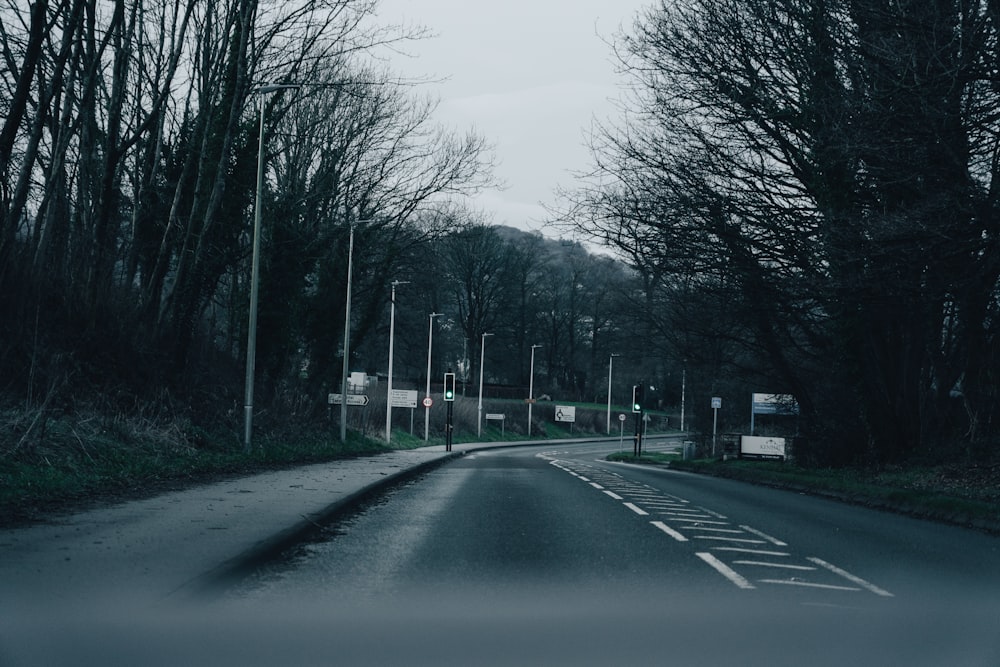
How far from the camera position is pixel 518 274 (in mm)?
85375

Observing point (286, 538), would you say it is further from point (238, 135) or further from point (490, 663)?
point (238, 135)

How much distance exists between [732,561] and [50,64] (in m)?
18.7

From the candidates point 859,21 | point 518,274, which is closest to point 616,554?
point 859,21

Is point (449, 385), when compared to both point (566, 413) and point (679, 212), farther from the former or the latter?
point (566, 413)

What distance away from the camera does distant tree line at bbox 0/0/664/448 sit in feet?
60.7

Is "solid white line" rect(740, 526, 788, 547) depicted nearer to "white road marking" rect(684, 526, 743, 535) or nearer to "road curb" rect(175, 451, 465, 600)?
"white road marking" rect(684, 526, 743, 535)

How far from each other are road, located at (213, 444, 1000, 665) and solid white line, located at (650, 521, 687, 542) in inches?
2.6

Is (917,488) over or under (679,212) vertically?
under

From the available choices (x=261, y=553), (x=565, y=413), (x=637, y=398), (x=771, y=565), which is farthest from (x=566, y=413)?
(x=261, y=553)

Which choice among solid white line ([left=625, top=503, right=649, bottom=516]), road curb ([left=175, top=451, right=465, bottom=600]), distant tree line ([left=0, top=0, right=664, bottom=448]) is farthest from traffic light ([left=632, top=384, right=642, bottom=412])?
road curb ([left=175, top=451, right=465, bottom=600])

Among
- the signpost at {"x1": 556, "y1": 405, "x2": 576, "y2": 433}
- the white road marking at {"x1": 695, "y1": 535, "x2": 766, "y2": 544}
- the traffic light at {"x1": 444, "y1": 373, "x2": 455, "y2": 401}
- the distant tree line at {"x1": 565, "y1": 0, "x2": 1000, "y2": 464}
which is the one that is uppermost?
the distant tree line at {"x1": 565, "y1": 0, "x2": 1000, "y2": 464}

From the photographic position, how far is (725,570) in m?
8.59

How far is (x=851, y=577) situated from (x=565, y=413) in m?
82.3

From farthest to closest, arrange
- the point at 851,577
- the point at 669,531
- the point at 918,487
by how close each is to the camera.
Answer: the point at 918,487 → the point at 669,531 → the point at 851,577
